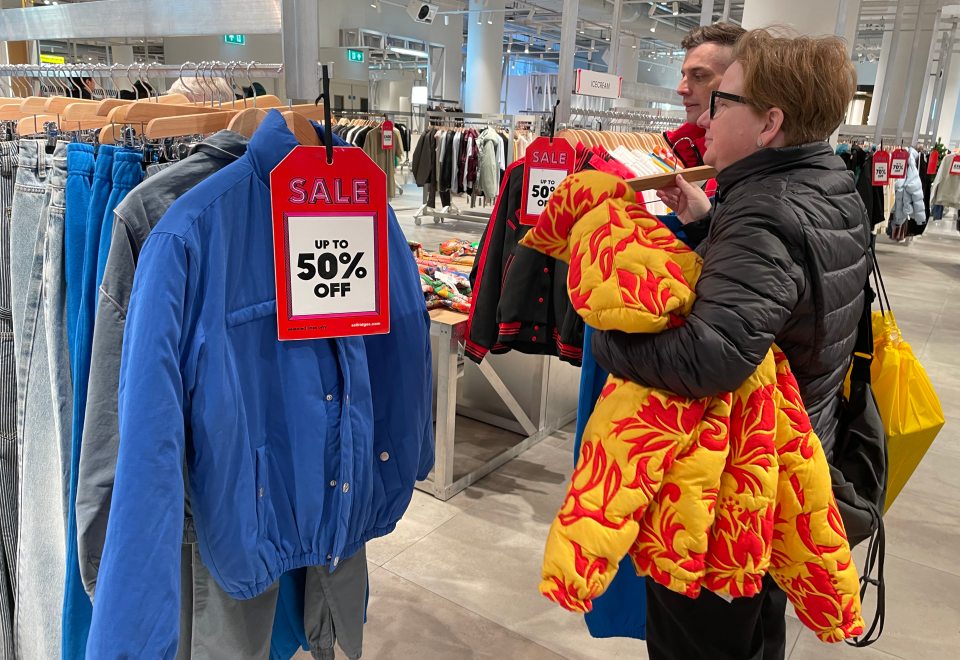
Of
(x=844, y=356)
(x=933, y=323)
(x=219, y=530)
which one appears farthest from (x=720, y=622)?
(x=933, y=323)

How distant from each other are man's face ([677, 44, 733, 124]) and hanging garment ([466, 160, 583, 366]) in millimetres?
658

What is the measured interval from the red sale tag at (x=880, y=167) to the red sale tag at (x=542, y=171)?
22.9 ft

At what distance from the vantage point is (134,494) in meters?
0.99

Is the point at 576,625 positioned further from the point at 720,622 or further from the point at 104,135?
the point at 104,135

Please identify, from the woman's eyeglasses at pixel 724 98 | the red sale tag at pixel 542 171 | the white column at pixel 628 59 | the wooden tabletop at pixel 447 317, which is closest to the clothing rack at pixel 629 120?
the red sale tag at pixel 542 171

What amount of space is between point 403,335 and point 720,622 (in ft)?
2.65

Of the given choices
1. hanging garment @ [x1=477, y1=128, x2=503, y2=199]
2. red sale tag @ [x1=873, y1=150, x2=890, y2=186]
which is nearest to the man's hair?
hanging garment @ [x1=477, y1=128, x2=503, y2=199]

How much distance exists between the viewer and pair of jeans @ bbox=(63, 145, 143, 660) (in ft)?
3.92

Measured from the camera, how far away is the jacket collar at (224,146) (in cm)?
118

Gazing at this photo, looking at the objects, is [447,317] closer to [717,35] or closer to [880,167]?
[717,35]

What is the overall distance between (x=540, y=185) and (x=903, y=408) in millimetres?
1351

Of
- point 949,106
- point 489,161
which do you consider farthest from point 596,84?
point 949,106

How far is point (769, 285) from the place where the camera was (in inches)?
42.7

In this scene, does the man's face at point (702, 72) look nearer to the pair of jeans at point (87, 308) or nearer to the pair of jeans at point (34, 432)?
the pair of jeans at point (87, 308)
